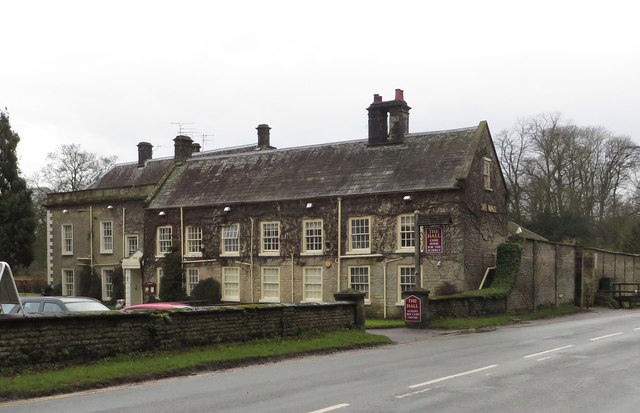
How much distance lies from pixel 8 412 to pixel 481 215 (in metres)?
26.4

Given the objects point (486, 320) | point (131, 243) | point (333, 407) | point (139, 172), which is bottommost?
point (486, 320)

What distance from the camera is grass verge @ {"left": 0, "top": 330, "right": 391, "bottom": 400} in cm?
1177

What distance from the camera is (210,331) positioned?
1667 centimetres

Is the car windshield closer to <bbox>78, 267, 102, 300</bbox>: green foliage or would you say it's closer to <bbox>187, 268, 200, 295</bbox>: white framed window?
<bbox>187, 268, 200, 295</bbox>: white framed window

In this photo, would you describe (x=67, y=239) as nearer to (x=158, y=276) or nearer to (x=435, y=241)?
(x=158, y=276)

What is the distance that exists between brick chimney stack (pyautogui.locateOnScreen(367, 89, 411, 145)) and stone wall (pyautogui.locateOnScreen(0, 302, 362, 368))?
54.5ft

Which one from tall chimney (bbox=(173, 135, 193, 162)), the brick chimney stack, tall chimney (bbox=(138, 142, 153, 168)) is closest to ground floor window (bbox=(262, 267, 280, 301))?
the brick chimney stack

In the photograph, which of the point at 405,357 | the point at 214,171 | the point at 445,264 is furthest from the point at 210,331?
the point at 214,171

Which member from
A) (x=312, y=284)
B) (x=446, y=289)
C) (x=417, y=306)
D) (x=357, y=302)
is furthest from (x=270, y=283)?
(x=357, y=302)

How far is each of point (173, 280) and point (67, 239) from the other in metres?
11.9

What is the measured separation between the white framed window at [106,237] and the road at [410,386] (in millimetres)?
29743

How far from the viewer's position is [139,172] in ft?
168

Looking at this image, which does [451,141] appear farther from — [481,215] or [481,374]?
[481,374]

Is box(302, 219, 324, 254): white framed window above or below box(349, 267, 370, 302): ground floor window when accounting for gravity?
above
